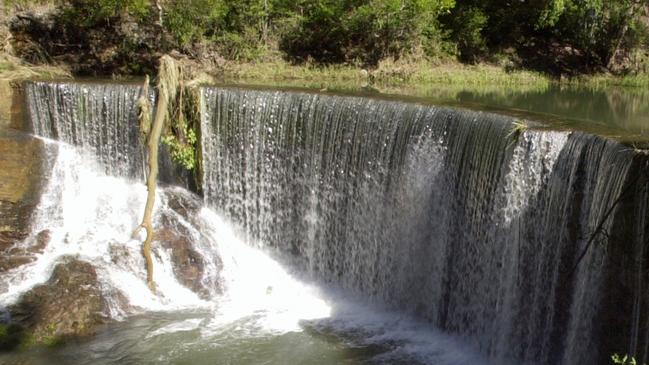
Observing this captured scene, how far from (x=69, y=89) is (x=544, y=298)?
8.01 metres

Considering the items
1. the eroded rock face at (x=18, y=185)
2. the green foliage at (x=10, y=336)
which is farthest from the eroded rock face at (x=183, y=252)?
the green foliage at (x=10, y=336)

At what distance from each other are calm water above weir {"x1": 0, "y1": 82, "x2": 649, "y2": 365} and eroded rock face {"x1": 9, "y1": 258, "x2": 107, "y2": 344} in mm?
172

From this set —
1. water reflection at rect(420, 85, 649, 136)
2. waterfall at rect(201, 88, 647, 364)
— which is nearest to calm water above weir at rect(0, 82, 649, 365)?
waterfall at rect(201, 88, 647, 364)

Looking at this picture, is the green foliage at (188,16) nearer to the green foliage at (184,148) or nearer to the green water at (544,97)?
the green water at (544,97)

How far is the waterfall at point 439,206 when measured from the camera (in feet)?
21.3

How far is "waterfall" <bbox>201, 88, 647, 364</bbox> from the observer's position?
6.48 metres

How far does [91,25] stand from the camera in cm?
1684

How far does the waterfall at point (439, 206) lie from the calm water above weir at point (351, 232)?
0.07ft

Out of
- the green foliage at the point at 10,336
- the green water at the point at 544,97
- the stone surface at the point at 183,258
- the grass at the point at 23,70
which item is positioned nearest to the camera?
the green foliage at the point at 10,336

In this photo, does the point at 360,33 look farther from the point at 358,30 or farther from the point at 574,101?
the point at 574,101

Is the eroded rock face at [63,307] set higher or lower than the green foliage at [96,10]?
lower

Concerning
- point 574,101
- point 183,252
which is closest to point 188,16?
point 183,252

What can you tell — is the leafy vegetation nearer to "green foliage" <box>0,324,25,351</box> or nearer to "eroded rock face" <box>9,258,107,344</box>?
"eroded rock face" <box>9,258,107,344</box>


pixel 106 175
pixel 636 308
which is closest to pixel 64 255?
pixel 106 175
